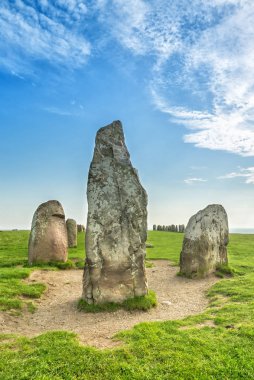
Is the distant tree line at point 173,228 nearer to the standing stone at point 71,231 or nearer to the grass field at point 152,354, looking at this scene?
the standing stone at point 71,231

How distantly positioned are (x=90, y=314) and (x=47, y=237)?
9.49 meters

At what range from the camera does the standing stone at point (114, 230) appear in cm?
1223

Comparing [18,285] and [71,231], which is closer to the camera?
Answer: [18,285]

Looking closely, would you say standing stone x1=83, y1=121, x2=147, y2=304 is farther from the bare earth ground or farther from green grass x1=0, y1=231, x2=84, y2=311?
green grass x1=0, y1=231, x2=84, y2=311

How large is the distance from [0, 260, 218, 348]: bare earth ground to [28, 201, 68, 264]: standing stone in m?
2.03

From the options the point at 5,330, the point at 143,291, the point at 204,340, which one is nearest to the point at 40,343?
the point at 5,330

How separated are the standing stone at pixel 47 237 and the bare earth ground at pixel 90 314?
2.03 meters

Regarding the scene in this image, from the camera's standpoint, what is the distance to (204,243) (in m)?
18.2

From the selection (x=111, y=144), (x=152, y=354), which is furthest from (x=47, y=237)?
(x=152, y=354)

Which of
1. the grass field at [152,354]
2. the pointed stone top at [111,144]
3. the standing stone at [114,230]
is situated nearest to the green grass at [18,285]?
the standing stone at [114,230]

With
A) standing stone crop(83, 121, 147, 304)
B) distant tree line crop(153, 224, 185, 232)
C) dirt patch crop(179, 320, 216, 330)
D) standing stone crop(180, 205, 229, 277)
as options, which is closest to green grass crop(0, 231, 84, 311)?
standing stone crop(83, 121, 147, 304)

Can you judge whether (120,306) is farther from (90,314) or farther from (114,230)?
(114,230)

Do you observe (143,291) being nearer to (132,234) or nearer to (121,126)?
(132,234)

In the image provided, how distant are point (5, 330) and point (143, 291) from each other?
4.99 metres
